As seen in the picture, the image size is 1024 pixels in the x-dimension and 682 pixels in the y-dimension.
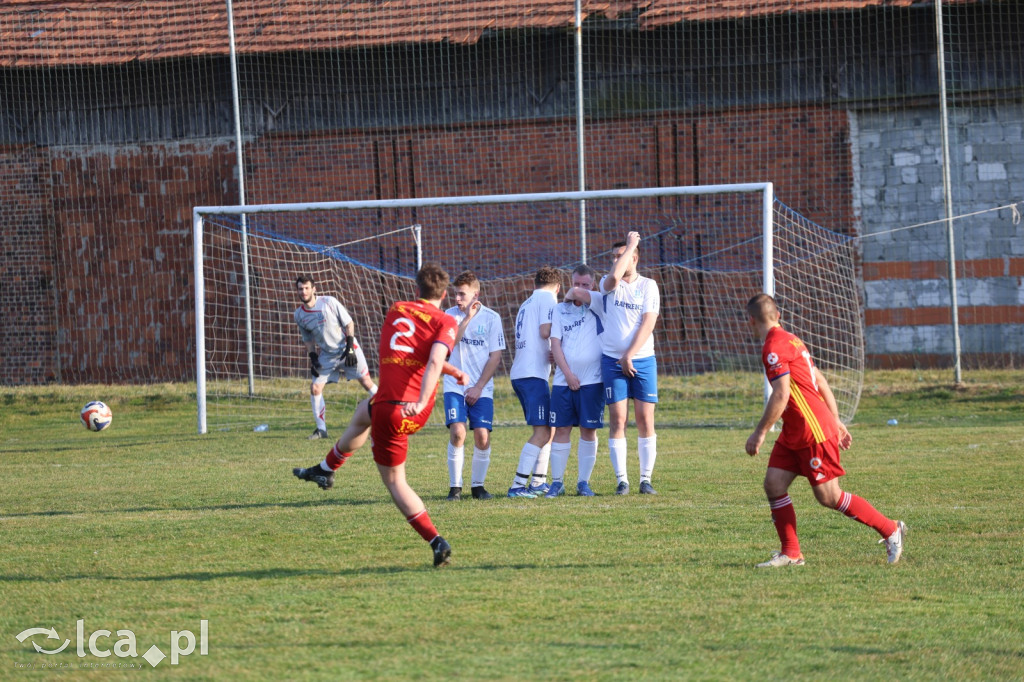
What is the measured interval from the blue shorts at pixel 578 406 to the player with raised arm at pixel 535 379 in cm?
8

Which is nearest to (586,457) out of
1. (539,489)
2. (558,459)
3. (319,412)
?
(558,459)

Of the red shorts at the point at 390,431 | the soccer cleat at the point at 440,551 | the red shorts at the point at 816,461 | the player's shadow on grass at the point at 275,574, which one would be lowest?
the player's shadow on grass at the point at 275,574

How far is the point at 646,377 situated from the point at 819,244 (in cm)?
1071

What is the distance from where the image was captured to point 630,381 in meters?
9.38

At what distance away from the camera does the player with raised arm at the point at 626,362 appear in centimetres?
926

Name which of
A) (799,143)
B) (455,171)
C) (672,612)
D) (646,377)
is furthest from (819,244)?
(672,612)

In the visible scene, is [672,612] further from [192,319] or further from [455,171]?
[192,319]

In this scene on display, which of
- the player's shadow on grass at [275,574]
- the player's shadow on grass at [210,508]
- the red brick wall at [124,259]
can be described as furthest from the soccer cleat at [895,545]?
the red brick wall at [124,259]

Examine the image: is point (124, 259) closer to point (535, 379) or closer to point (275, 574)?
point (535, 379)

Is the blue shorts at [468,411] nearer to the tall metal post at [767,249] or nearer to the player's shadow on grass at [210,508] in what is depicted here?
the player's shadow on grass at [210,508]

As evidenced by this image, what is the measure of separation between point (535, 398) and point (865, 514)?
11.8 ft

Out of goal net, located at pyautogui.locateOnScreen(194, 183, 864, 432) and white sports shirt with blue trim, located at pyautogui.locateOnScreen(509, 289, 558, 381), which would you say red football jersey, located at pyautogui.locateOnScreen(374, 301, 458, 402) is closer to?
white sports shirt with blue trim, located at pyautogui.locateOnScreen(509, 289, 558, 381)

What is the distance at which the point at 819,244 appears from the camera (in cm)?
1905

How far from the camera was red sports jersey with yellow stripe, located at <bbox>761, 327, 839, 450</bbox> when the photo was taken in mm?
6348
